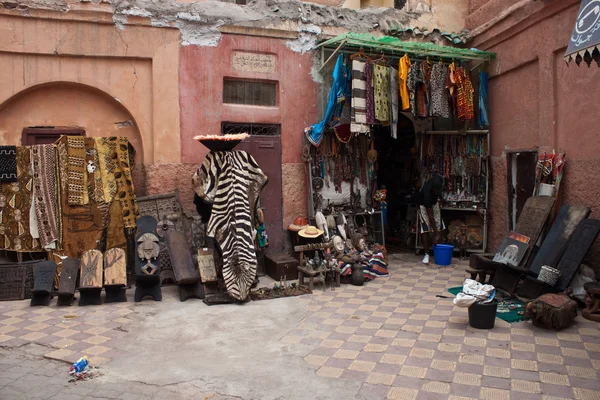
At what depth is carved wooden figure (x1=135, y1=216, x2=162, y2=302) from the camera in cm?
652

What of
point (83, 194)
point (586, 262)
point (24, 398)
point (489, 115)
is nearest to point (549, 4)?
point (489, 115)

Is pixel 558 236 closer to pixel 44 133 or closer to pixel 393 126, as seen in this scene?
pixel 393 126

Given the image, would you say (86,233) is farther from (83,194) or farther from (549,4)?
(549,4)

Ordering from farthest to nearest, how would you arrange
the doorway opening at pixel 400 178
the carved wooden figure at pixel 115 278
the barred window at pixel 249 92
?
the doorway opening at pixel 400 178 < the barred window at pixel 249 92 < the carved wooden figure at pixel 115 278

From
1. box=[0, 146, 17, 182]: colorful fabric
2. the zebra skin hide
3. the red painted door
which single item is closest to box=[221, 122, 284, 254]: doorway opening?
the red painted door

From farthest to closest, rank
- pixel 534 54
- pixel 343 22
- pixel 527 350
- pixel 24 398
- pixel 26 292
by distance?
pixel 343 22 < pixel 534 54 < pixel 26 292 < pixel 527 350 < pixel 24 398

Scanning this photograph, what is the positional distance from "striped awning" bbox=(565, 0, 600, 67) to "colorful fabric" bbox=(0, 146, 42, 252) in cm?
690

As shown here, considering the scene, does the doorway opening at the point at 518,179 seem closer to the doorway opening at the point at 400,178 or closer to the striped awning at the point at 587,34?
the doorway opening at the point at 400,178

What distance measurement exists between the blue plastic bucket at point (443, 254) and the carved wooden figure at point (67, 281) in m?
5.73

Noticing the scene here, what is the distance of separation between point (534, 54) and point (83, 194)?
710cm

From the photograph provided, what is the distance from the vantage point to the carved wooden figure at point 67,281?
628cm

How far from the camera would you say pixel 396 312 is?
6.11 meters

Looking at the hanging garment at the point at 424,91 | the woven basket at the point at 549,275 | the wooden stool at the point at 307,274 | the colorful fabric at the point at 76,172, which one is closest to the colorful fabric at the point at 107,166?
the colorful fabric at the point at 76,172

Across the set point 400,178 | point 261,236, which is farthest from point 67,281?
point 400,178
